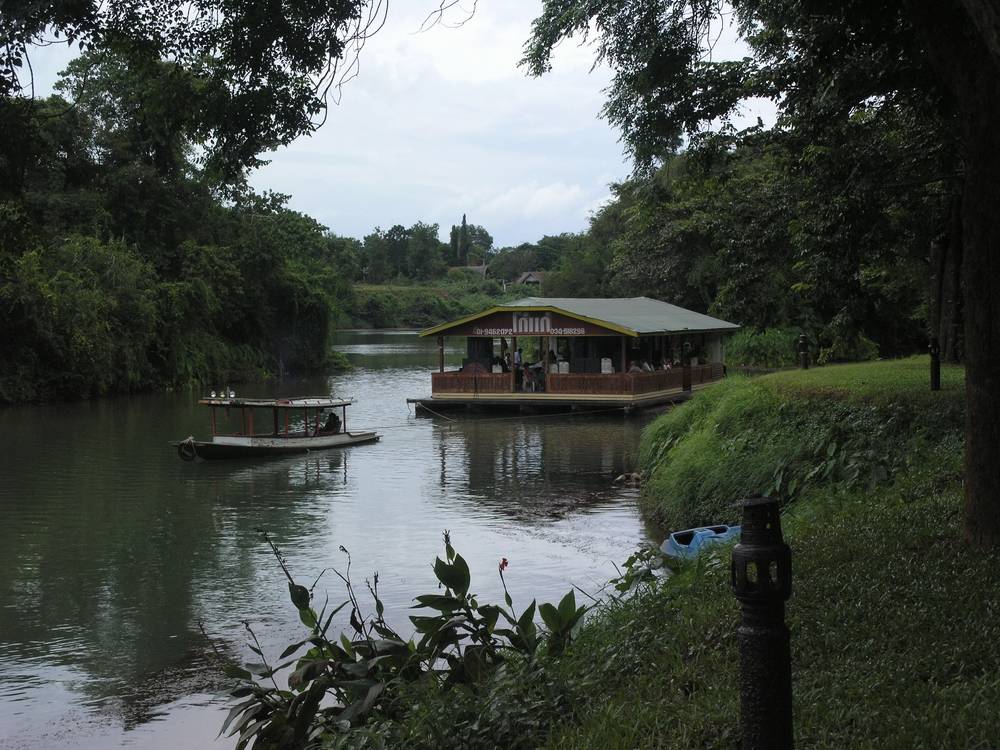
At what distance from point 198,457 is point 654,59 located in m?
17.3

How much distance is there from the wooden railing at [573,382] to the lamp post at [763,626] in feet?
100

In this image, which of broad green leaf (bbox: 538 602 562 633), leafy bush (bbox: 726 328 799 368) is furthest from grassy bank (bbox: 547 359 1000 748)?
leafy bush (bbox: 726 328 799 368)

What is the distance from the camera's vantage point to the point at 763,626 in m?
4.00

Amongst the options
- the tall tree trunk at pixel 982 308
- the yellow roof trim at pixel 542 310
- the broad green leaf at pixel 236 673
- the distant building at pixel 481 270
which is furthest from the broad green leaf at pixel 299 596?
the distant building at pixel 481 270

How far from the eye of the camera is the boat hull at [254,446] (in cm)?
2636

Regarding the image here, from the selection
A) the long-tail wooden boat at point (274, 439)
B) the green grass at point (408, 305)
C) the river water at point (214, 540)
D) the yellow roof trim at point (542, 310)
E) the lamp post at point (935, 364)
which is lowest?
the river water at point (214, 540)

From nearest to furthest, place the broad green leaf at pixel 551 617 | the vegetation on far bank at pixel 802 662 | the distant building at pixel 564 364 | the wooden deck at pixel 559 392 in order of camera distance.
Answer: the vegetation on far bank at pixel 802 662 < the broad green leaf at pixel 551 617 < the wooden deck at pixel 559 392 < the distant building at pixel 564 364

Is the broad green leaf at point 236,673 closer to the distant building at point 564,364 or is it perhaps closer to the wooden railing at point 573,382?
the distant building at point 564,364

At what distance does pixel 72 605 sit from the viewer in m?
13.6

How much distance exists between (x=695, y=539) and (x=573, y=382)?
2352 centimetres

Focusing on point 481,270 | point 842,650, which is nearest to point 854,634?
point 842,650

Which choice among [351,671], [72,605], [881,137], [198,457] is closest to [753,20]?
[881,137]

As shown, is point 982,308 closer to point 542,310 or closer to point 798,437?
point 798,437

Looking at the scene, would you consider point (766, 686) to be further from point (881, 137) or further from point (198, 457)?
point (198, 457)
